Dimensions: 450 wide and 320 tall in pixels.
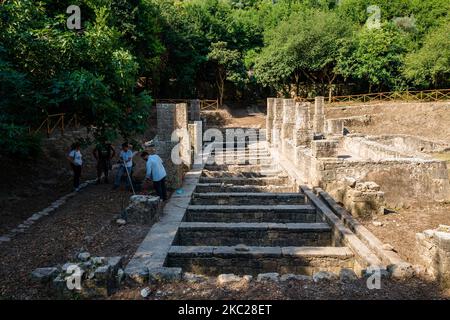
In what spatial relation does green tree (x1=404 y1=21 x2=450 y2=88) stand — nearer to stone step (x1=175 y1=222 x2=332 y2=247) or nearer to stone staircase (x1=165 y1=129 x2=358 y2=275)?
stone staircase (x1=165 y1=129 x2=358 y2=275)

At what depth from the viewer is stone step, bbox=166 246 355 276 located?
6.47 metres

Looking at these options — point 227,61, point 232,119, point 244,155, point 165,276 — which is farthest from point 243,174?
point 227,61

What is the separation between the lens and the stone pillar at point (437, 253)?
5.09m

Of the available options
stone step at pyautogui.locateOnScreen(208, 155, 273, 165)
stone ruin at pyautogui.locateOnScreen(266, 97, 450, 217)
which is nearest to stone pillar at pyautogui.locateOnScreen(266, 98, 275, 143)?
stone step at pyautogui.locateOnScreen(208, 155, 273, 165)

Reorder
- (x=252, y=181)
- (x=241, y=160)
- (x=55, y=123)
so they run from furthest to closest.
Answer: (x=55, y=123) → (x=241, y=160) → (x=252, y=181)

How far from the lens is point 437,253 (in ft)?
17.1

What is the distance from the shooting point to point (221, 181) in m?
12.3

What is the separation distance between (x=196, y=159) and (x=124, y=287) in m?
11.0

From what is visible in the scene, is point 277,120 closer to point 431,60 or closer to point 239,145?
point 239,145

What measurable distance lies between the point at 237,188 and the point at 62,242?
18.1 ft

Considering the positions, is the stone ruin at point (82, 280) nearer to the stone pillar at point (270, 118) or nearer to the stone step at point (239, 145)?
the stone step at point (239, 145)

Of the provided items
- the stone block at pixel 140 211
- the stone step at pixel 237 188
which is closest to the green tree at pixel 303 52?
the stone step at pixel 237 188

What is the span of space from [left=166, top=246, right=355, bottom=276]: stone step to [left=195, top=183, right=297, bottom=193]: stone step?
4.63m

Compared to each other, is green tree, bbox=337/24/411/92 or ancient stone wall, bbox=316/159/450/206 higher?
green tree, bbox=337/24/411/92
